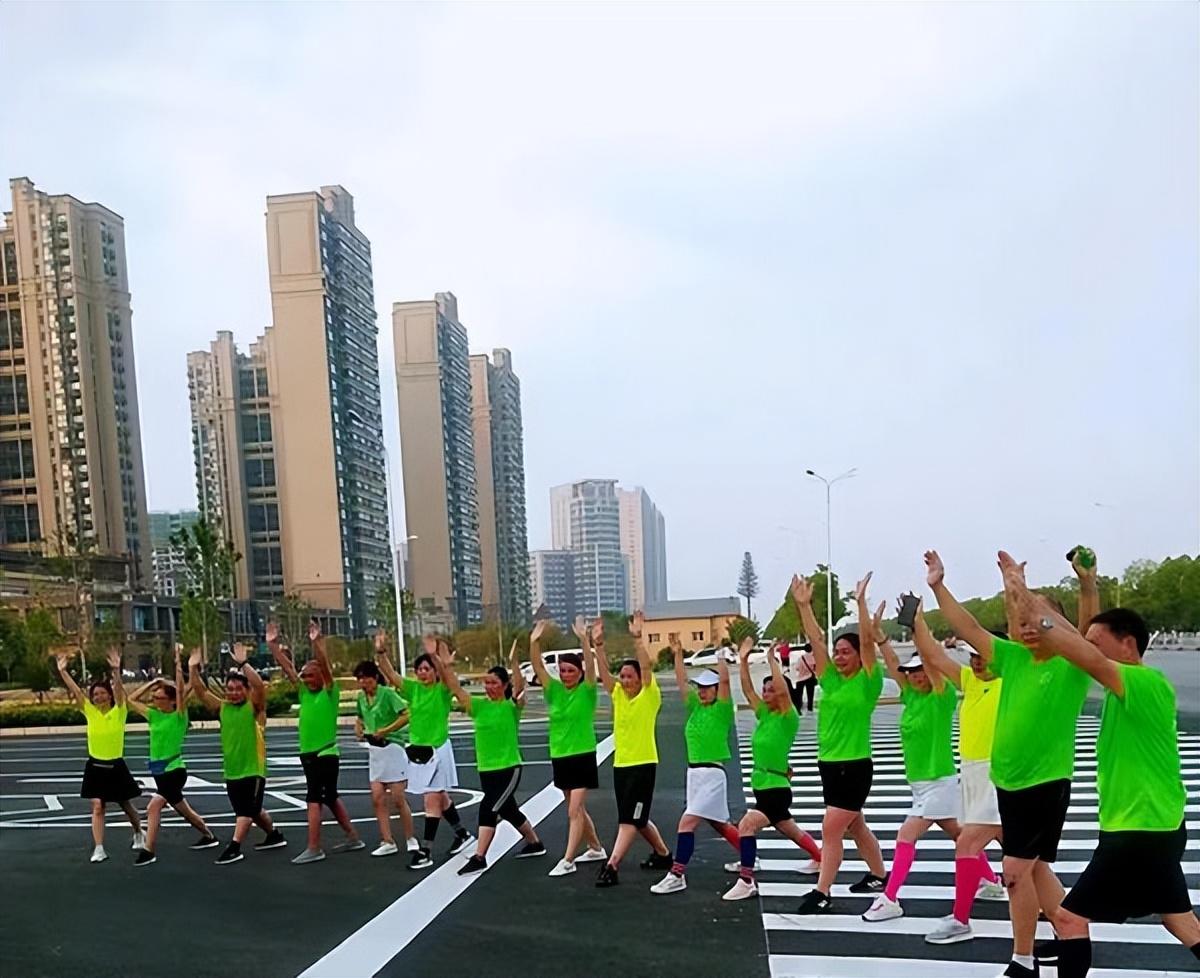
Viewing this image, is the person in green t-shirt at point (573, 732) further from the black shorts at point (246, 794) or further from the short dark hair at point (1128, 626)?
the short dark hair at point (1128, 626)

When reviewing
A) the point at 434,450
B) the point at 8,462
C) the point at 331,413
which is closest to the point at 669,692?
the point at 434,450

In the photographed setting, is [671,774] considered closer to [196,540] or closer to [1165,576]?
[196,540]

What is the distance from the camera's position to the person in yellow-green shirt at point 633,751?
686 cm

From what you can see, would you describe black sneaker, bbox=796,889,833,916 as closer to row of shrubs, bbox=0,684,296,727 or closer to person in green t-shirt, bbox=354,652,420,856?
person in green t-shirt, bbox=354,652,420,856

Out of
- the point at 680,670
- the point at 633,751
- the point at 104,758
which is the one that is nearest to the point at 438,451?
the point at 104,758

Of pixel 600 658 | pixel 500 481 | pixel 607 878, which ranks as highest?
pixel 500 481

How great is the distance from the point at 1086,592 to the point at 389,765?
5645 mm

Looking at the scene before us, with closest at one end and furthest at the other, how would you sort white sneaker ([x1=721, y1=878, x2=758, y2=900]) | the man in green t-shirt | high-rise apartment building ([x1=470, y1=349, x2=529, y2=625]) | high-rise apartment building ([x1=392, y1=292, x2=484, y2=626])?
the man in green t-shirt, white sneaker ([x1=721, y1=878, x2=758, y2=900]), high-rise apartment building ([x1=392, y1=292, x2=484, y2=626]), high-rise apartment building ([x1=470, y1=349, x2=529, y2=625])

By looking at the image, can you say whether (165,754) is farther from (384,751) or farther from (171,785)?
(384,751)

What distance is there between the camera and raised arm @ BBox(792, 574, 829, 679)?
6000 mm

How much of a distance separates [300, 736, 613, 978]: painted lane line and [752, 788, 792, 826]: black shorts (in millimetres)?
2157

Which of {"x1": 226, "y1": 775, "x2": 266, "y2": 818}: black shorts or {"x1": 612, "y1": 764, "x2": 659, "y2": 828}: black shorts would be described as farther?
{"x1": 226, "y1": 775, "x2": 266, "y2": 818}: black shorts

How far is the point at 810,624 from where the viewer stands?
6.12 meters

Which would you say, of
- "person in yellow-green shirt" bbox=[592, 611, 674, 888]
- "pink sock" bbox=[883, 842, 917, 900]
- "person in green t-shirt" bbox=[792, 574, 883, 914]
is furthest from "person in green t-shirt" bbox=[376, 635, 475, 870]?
"pink sock" bbox=[883, 842, 917, 900]
